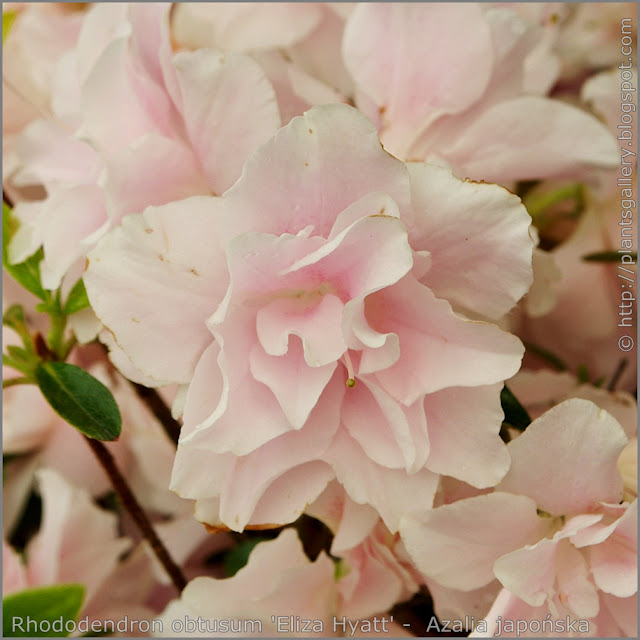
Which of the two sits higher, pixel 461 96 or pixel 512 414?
pixel 461 96

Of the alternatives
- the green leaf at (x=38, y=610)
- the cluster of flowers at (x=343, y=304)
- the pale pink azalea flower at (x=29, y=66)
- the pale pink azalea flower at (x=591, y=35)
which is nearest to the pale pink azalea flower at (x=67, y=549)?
the cluster of flowers at (x=343, y=304)

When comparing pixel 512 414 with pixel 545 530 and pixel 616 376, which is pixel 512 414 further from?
pixel 616 376

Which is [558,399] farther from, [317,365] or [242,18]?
[242,18]

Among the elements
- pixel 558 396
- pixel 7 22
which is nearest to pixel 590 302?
pixel 558 396

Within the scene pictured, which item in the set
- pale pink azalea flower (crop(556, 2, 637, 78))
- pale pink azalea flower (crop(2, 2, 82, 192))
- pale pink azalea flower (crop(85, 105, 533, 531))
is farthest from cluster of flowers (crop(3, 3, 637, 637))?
pale pink azalea flower (crop(556, 2, 637, 78))

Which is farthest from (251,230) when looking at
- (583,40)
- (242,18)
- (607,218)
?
(583,40)
